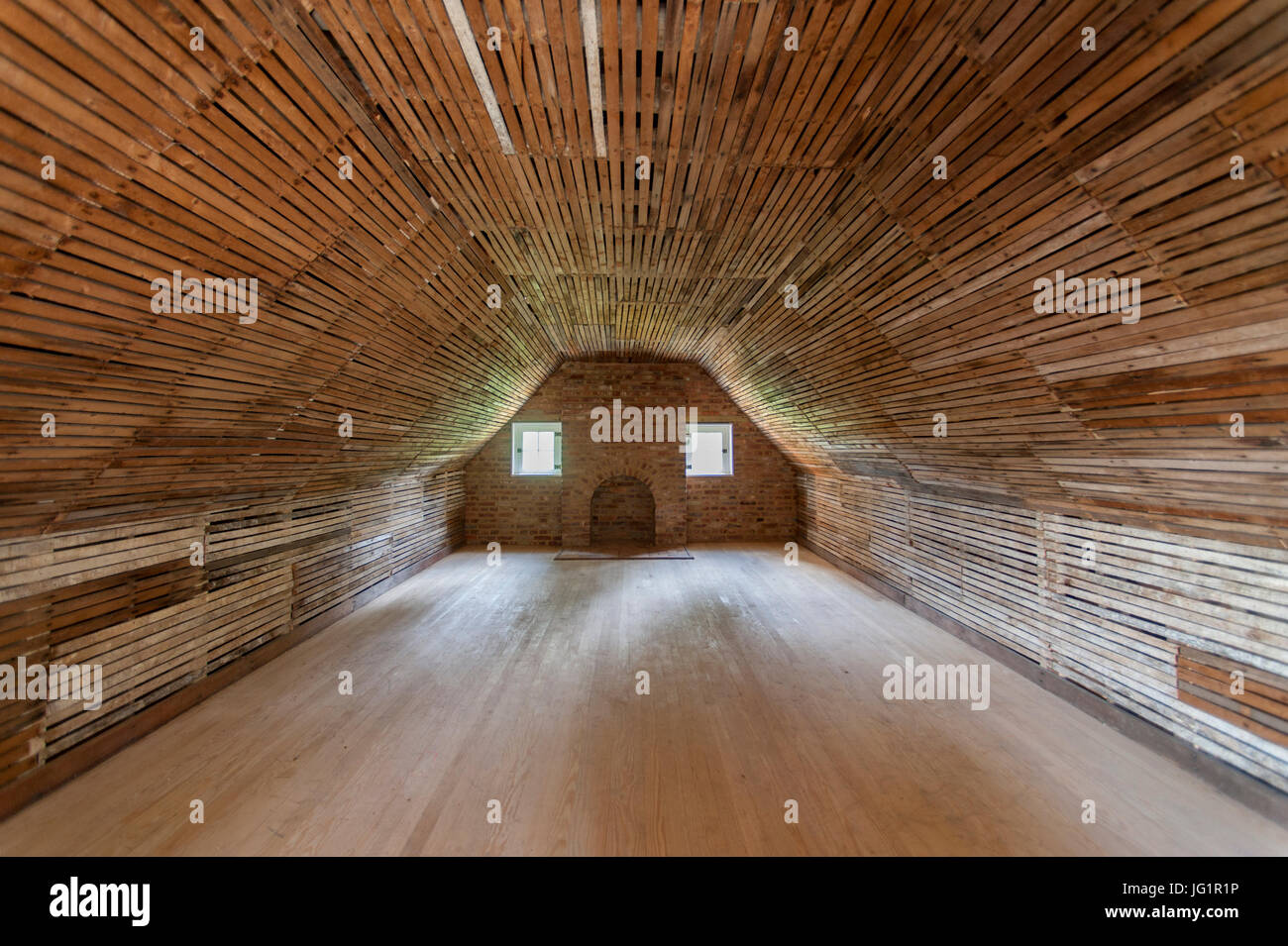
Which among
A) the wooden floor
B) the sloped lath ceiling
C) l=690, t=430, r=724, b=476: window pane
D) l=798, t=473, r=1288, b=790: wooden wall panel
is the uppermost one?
the sloped lath ceiling

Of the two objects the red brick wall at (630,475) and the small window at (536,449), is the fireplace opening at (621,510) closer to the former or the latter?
the red brick wall at (630,475)

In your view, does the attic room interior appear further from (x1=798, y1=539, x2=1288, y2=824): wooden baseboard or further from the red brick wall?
the red brick wall

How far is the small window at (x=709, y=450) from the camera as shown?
880 centimetres

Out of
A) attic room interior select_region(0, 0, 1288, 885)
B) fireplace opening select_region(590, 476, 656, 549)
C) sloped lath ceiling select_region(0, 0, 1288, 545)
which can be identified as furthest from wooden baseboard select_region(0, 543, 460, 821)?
fireplace opening select_region(590, 476, 656, 549)

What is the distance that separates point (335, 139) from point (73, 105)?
83cm

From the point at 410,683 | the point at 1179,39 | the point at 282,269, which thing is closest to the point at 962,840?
the point at 1179,39

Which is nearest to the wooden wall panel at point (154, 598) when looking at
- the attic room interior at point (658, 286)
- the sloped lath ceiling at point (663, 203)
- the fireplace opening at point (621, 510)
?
the attic room interior at point (658, 286)

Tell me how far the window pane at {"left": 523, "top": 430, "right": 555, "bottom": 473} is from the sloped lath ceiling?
202 inches

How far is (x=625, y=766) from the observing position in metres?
2.52

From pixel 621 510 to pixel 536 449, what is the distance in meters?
1.91

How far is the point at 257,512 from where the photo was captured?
3.79 metres

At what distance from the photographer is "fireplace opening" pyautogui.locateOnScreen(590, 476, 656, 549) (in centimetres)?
888

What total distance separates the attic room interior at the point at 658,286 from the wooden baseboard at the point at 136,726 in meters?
0.02

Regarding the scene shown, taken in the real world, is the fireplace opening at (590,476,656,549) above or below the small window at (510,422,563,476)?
below
